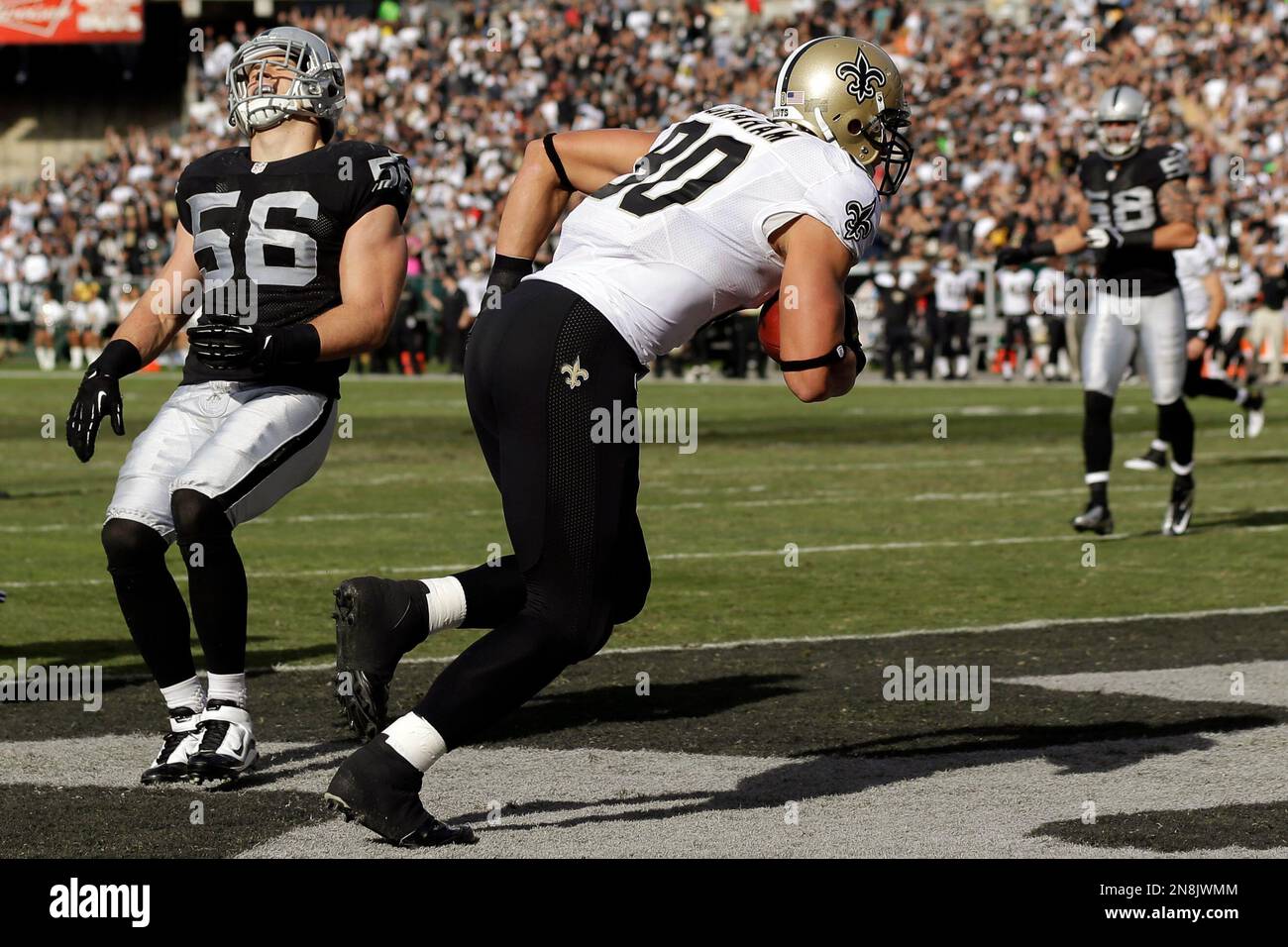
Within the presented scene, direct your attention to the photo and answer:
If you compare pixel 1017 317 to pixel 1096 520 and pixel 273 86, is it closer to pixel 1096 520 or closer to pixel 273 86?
pixel 1096 520

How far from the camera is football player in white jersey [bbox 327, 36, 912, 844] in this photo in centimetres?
431

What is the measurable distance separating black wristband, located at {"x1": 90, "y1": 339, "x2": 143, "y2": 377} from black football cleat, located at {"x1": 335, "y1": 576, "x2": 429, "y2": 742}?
3.44 ft

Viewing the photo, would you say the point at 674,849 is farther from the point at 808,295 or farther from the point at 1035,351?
the point at 1035,351

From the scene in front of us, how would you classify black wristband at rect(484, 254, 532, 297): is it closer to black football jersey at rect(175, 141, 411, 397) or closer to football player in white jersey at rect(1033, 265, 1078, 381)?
black football jersey at rect(175, 141, 411, 397)

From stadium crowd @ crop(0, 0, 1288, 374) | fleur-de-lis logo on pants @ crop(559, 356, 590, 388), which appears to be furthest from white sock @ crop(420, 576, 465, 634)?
stadium crowd @ crop(0, 0, 1288, 374)

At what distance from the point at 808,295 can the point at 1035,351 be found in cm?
2284

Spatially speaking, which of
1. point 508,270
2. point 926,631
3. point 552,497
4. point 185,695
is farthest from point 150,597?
point 926,631

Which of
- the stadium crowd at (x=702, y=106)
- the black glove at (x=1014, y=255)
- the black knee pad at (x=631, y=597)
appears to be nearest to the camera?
the black knee pad at (x=631, y=597)

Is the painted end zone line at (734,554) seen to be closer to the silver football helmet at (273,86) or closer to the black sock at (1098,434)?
the black sock at (1098,434)

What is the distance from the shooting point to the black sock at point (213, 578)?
516cm

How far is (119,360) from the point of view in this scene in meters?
5.43

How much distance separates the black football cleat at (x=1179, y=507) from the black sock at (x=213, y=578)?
6.30m

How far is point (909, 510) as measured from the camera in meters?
11.7

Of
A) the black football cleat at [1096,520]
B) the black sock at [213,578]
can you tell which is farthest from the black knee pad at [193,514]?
the black football cleat at [1096,520]
